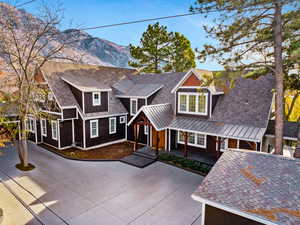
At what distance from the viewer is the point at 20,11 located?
1119 centimetres

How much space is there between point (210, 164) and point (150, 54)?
20.1 metres

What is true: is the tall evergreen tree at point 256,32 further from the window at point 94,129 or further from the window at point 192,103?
the window at point 94,129

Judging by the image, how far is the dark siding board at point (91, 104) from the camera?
16203 millimetres

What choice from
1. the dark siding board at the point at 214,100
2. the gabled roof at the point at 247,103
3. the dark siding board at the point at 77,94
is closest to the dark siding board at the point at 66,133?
the dark siding board at the point at 77,94

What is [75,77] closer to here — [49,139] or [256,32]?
[49,139]

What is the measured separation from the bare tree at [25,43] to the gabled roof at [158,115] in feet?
22.7

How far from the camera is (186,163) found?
12.9 m

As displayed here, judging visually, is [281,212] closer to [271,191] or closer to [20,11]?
[271,191]

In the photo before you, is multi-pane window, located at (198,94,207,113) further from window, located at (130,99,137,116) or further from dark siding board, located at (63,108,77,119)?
dark siding board, located at (63,108,77,119)

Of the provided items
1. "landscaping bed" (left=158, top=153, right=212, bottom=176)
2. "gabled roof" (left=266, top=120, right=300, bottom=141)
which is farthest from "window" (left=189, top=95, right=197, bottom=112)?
"gabled roof" (left=266, top=120, right=300, bottom=141)

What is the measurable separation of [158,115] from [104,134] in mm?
5809

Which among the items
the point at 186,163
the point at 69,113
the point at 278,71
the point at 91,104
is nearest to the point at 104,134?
the point at 91,104

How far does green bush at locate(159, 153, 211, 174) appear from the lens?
1217 cm

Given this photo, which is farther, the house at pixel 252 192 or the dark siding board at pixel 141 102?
the dark siding board at pixel 141 102
